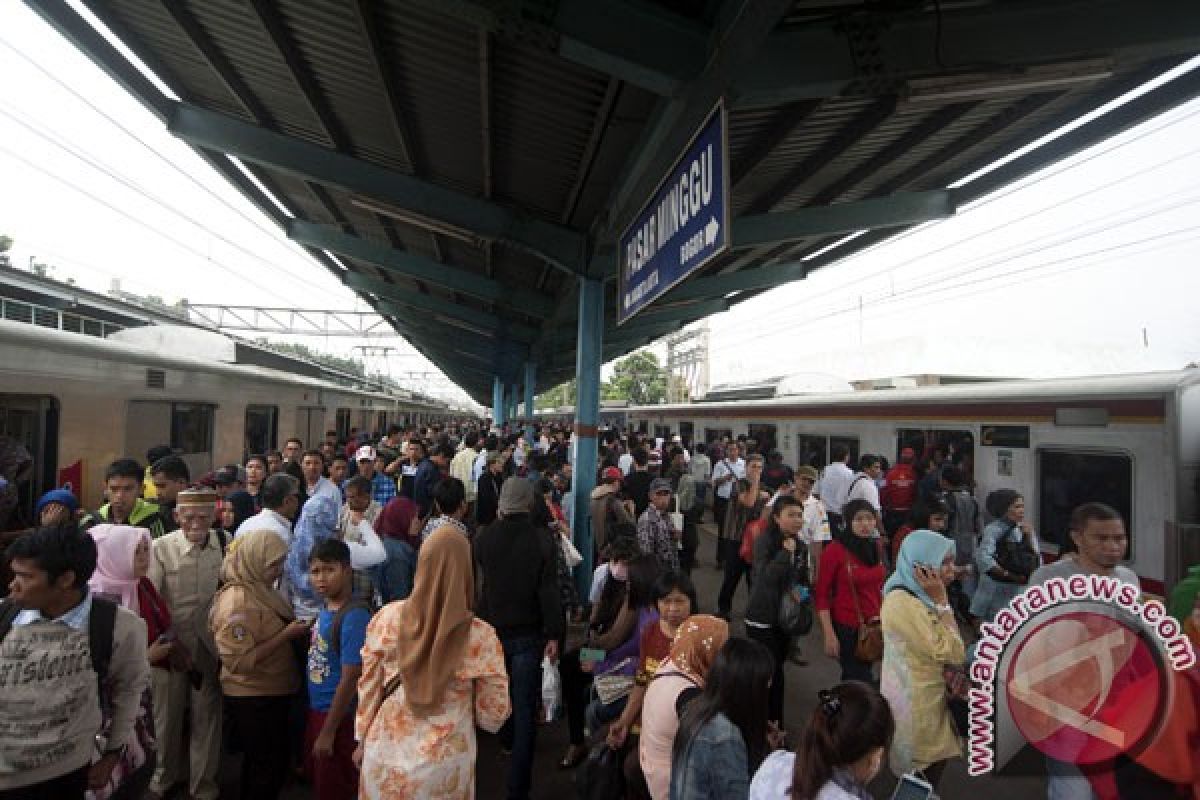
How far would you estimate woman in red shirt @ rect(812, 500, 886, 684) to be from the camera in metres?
3.58

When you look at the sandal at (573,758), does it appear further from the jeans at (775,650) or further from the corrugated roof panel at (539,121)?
the corrugated roof panel at (539,121)

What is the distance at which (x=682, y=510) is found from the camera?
7.31 m

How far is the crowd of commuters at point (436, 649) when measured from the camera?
76.3 inches

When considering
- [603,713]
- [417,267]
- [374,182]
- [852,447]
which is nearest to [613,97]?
[374,182]

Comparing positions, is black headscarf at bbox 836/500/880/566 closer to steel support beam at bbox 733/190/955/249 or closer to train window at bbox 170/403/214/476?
steel support beam at bbox 733/190/955/249

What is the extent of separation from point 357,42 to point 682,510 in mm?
5423

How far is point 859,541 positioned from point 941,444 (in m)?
3.85

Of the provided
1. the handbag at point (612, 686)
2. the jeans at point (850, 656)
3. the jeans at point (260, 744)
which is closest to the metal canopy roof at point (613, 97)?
the handbag at point (612, 686)

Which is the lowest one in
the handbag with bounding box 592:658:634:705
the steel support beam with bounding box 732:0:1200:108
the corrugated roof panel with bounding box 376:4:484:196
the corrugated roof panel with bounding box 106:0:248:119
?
the handbag with bounding box 592:658:634:705

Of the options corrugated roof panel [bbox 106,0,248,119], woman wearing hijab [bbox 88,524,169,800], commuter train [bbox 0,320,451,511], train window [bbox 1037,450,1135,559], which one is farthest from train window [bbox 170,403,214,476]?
train window [bbox 1037,450,1135,559]

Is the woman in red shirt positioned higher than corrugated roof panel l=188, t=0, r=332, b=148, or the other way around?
corrugated roof panel l=188, t=0, r=332, b=148

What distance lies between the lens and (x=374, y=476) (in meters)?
5.89

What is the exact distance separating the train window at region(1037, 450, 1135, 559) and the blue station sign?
3.77 metres

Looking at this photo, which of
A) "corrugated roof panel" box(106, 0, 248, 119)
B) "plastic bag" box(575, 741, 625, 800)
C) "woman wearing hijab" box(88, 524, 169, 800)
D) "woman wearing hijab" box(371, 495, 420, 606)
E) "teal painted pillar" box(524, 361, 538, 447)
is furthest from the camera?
"teal painted pillar" box(524, 361, 538, 447)
